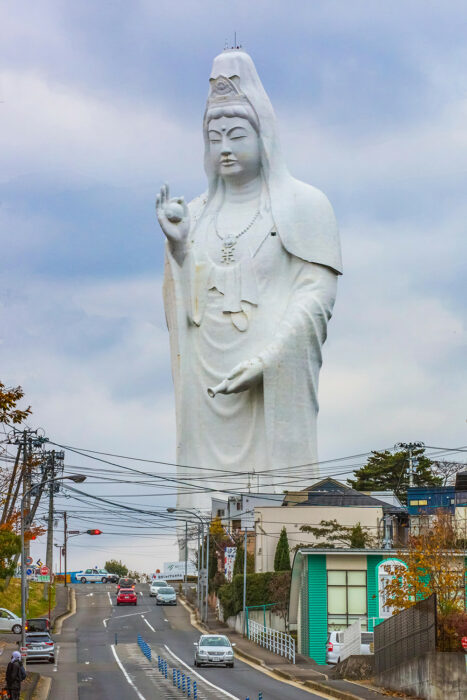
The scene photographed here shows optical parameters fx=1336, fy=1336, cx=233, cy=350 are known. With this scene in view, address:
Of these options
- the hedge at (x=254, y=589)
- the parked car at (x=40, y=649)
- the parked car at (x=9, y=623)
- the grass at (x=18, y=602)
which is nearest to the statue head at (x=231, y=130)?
the hedge at (x=254, y=589)

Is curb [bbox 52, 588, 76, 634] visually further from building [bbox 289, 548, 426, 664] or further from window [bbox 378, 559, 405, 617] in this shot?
window [bbox 378, 559, 405, 617]

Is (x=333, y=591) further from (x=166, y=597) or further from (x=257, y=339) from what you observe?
(x=257, y=339)

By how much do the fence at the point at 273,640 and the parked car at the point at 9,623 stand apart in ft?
27.6

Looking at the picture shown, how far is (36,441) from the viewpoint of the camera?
5191cm

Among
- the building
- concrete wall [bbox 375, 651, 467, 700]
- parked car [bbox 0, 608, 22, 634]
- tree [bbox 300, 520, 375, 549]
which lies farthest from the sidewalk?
parked car [bbox 0, 608, 22, 634]

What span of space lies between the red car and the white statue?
509cm

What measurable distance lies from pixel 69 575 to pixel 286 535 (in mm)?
37280

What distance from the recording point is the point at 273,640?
41344 millimetres

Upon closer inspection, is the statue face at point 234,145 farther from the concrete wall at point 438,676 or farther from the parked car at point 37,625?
the concrete wall at point 438,676

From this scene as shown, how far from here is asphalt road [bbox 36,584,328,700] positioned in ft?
88.2

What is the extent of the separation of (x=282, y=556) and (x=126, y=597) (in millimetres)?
14687

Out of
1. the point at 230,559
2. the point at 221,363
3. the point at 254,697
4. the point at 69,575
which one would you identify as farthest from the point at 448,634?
the point at 69,575

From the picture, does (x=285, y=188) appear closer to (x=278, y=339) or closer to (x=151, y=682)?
(x=278, y=339)

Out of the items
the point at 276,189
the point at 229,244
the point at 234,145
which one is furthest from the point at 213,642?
the point at 234,145
